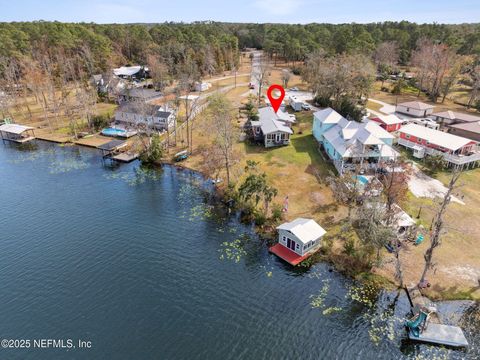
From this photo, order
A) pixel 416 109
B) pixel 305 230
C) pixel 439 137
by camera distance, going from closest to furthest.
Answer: pixel 305 230 → pixel 439 137 → pixel 416 109

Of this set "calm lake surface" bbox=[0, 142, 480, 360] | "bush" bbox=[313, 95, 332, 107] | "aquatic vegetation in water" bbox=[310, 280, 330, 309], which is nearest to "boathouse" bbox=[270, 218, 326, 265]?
"calm lake surface" bbox=[0, 142, 480, 360]

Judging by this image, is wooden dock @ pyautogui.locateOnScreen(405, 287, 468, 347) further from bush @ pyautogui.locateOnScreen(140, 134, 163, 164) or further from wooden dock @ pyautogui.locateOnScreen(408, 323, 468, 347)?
bush @ pyautogui.locateOnScreen(140, 134, 163, 164)

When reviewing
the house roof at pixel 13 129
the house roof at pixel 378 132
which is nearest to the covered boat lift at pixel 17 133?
the house roof at pixel 13 129

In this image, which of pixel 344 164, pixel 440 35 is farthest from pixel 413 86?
pixel 344 164

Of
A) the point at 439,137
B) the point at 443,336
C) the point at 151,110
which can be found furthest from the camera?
the point at 151,110

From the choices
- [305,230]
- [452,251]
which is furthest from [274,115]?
[452,251]

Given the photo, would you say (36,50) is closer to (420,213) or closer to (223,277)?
(223,277)

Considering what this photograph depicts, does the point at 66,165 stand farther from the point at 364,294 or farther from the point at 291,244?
the point at 364,294
